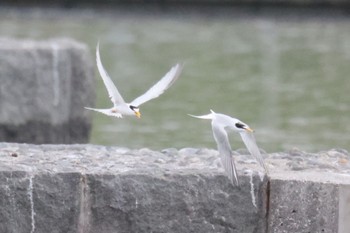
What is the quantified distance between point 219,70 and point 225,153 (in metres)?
10.2

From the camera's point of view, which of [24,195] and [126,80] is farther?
[126,80]

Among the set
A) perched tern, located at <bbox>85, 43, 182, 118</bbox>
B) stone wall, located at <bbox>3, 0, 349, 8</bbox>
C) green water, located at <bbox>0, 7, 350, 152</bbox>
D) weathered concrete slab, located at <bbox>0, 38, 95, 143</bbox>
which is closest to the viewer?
perched tern, located at <bbox>85, 43, 182, 118</bbox>

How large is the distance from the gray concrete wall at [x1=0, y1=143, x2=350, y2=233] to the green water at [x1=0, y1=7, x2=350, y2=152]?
4.33 m

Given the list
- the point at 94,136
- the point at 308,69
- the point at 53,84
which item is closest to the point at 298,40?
the point at 308,69

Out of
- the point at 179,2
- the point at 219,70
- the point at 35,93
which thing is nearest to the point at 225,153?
the point at 35,93

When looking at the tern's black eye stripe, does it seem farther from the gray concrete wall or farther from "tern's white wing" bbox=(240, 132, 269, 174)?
the gray concrete wall

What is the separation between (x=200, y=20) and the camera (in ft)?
76.5

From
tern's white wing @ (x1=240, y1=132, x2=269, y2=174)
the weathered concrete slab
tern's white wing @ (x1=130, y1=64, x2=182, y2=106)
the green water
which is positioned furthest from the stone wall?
tern's white wing @ (x1=240, y1=132, x2=269, y2=174)

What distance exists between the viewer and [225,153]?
15.6 ft

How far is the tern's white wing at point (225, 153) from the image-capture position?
15.5 ft

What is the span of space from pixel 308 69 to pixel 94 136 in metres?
5.59

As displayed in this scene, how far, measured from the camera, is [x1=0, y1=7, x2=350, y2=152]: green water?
10.5 meters

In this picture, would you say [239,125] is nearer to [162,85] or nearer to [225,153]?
[225,153]

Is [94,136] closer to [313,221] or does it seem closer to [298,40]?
[313,221]
